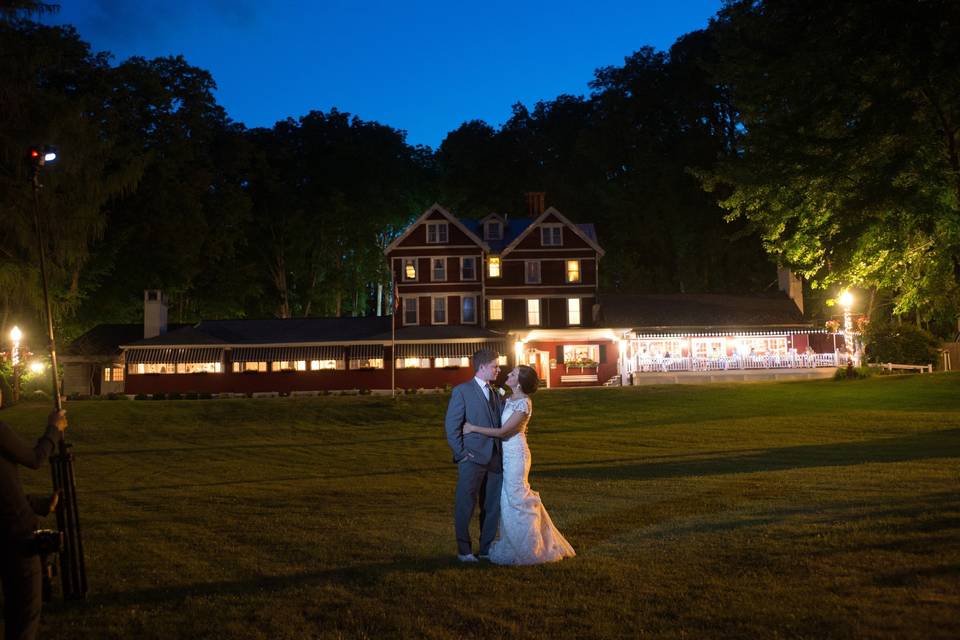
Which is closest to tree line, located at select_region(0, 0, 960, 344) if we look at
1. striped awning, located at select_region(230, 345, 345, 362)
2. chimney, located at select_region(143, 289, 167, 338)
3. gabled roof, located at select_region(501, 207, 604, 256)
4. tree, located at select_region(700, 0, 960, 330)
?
tree, located at select_region(700, 0, 960, 330)

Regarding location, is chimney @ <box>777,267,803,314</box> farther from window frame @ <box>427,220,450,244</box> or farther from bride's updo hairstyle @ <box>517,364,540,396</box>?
bride's updo hairstyle @ <box>517,364,540,396</box>

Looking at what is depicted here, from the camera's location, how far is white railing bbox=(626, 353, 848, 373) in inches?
1540

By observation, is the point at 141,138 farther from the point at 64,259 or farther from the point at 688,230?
the point at 688,230

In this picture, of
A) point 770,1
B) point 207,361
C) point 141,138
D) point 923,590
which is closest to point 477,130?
point 141,138

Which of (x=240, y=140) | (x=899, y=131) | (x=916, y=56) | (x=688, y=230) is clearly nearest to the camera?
(x=916, y=56)

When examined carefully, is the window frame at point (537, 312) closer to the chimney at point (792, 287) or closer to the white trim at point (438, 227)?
the white trim at point (438, 227)

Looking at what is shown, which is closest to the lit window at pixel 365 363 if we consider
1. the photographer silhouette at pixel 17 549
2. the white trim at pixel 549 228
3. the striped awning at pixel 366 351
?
the striped awning at pixel 366 351

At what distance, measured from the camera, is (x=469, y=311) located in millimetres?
43938

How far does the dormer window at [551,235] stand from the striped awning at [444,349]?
6518mm

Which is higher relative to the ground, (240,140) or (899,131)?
(240,140)

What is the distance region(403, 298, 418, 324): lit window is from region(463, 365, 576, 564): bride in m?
36.4

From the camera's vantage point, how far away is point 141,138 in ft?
155

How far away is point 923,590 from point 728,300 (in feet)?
138

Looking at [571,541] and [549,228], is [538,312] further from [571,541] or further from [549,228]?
[571,541]
